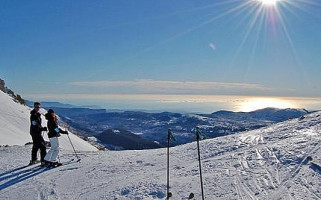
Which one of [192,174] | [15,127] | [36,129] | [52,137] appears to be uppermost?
[36,129]

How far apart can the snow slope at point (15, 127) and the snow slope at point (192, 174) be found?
7830 millimetres

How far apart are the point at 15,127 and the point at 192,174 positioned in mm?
20827

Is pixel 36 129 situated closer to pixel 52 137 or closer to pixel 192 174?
pixel 52 137

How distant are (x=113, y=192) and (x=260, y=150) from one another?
21.7 feet

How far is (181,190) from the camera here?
8781 mm

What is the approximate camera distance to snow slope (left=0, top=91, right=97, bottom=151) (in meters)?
21.6

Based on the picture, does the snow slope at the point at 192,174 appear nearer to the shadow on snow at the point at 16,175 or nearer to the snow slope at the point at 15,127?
the shadow on snow at the point at 16,175

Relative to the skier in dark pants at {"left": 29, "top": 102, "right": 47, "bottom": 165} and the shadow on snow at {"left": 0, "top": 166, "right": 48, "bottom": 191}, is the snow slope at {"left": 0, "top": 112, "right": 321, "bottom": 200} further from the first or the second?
the skier in dark pants at {"left": 29, "top": 102, "right": 47, "bottom": 165}

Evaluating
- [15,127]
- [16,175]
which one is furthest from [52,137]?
[15,127]

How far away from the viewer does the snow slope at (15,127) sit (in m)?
21.6

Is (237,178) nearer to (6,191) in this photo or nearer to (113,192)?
(113,192)

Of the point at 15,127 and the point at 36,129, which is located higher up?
the point at 36,129

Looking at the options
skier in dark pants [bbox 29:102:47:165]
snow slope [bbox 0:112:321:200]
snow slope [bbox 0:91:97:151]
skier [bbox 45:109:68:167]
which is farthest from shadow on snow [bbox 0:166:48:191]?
snow slope [bbox 0:91:97:151]

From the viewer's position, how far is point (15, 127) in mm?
A: 25672
